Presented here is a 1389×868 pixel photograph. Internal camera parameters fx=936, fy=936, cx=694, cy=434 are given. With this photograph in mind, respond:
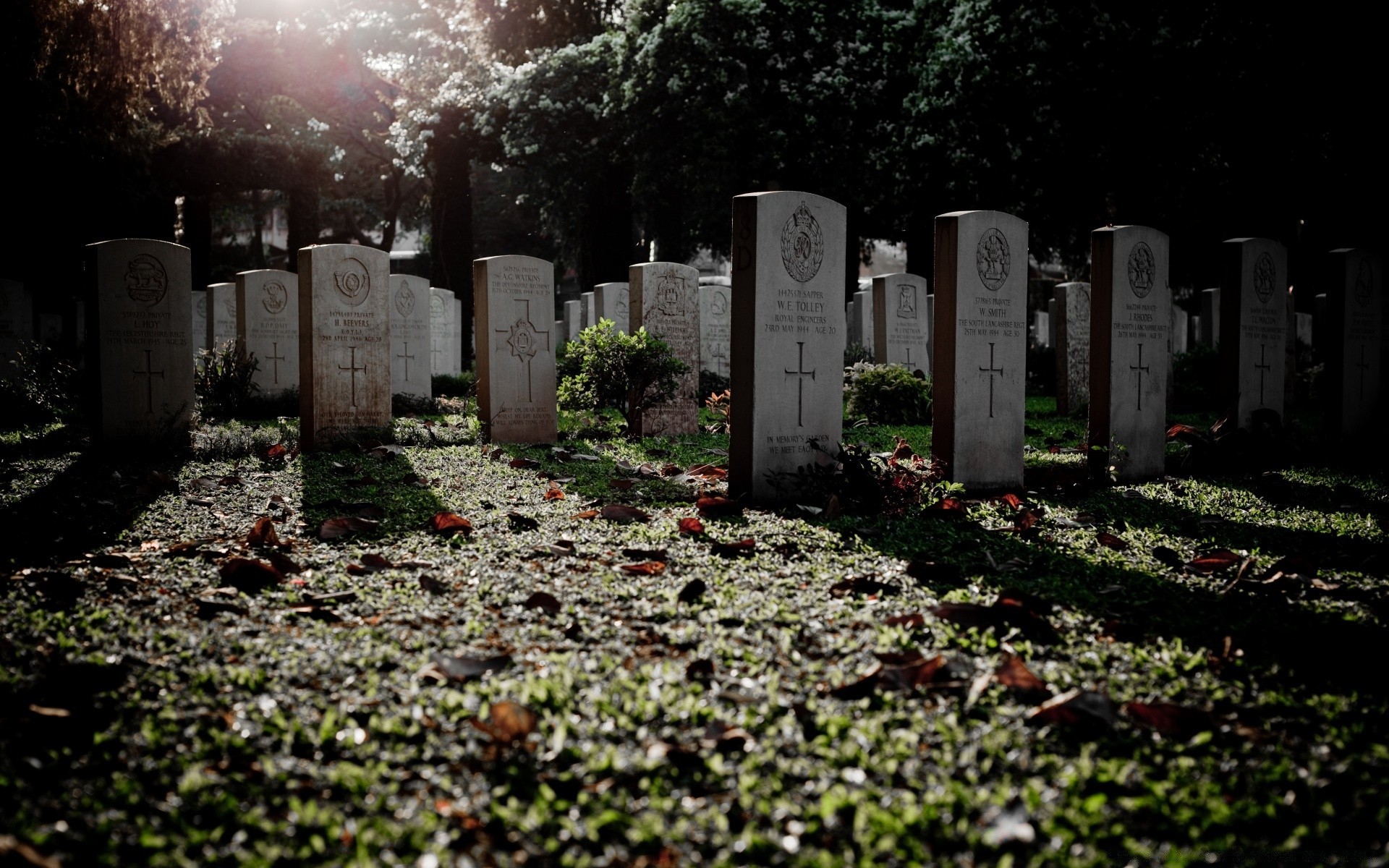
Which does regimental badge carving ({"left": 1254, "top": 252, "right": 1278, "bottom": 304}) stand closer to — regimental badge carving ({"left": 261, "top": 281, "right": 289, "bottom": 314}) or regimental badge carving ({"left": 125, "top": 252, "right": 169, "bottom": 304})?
regimental badge carving ({"left": 125, "top": 252, "right": 169, "bottom": 304})

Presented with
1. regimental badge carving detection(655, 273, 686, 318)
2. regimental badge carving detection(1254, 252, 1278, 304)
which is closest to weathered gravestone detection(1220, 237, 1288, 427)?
regimental badge carving detection(1254, 252, 1278, 304)

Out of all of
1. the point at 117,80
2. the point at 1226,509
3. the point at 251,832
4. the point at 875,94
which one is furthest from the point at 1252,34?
the point at 251,832

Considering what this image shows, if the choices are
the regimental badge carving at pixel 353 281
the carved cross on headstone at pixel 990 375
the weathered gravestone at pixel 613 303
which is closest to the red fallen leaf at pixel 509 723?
the carved cross on headstone at pixel 990 375

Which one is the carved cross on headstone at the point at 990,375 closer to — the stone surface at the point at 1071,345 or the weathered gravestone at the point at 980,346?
the weathered gravestone at the point at 980,346

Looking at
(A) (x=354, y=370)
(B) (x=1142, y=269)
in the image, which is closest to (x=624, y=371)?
(A) (x=354, y=370)

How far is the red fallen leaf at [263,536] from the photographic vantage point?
4.54m

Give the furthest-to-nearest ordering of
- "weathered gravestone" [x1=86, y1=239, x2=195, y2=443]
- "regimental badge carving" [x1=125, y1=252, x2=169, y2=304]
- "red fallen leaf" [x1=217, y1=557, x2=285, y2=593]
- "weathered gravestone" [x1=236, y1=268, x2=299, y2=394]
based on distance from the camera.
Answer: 1. "weathered gravestone" [x1=236, y1=268, x2=299, y2=394]
2. "regimental badge carving" [x1=125, y1=252, x2=169, y2=304]
3. "weathered gravestone" [x1=86, y1=239, x2=195, y2=443]
4. "red fallen leaf" [x1=217, y1=557, x2=285, y2=593]

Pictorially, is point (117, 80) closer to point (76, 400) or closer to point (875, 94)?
point (76, 400)

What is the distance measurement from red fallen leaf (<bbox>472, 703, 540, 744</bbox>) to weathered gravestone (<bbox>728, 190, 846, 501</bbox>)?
13.0ft

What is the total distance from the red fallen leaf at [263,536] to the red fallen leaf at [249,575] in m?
0.68

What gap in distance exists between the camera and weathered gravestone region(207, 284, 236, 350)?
15.6m

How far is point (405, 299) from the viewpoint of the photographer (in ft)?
45.6

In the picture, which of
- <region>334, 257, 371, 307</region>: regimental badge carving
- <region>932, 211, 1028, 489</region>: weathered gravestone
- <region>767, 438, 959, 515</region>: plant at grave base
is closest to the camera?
<region>767, 438, 959, 515</region>: plant at grave base

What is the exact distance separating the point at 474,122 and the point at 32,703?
24.2 metres
